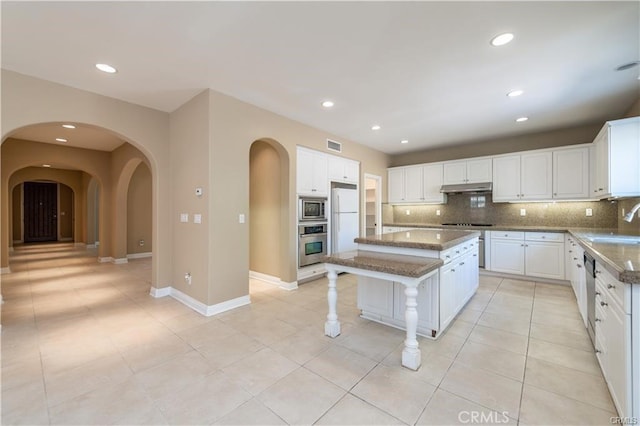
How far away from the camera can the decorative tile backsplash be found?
14.5 feet

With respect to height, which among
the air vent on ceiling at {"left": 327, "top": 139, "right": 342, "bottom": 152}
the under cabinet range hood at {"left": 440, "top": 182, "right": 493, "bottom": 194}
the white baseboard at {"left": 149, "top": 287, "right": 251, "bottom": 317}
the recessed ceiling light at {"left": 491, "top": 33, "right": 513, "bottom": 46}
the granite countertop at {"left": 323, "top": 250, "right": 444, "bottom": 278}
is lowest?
the white baseboard at {"left": 149, "top": 287, "right": 251, "bottom": 317}

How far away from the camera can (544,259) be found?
4.39 metres

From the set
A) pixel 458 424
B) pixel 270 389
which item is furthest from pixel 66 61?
pixel 458 424

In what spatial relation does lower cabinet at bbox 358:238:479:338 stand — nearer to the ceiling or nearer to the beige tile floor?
the beige tile floor

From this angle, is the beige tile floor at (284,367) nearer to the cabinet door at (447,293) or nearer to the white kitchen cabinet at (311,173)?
the cabinet door at (447,293)

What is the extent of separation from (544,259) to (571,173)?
5.11ft

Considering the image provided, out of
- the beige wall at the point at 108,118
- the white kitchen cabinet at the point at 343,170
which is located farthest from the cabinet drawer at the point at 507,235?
the beige wall at the point at 108,118

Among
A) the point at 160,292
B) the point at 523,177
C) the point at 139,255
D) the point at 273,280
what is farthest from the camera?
the point at 139,255

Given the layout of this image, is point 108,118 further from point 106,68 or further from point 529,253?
point 529,253

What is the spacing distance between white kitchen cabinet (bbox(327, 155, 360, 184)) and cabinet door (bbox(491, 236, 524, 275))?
291 cm

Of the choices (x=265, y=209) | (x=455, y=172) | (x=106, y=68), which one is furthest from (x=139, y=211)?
(x=455, y=172)

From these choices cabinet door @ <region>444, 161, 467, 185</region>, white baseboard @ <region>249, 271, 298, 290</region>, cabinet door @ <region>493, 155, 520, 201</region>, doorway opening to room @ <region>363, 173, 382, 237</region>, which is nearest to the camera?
white baseboard @ <region>249, 271, 298, 290</region>

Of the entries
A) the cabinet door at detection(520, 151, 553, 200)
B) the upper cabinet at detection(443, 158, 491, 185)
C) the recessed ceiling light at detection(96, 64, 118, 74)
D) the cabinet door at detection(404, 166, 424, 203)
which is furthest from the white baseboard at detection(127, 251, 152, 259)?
the cabinet door at detection(520, 151, 553, 200)

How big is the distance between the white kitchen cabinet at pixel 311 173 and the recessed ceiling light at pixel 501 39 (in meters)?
2.88
